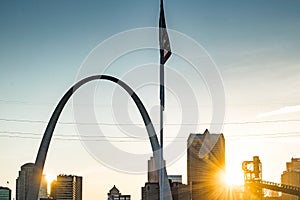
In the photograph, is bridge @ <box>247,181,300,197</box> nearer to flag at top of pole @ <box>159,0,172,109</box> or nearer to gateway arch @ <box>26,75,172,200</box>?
gateway arch @ <box>26,75,172,200</box>

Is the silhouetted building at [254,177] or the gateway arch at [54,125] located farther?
the silhouetted building at [254,177]

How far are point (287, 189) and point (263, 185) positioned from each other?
327 inches

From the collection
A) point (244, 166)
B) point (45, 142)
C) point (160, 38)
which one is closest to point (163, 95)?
point (160, 38)

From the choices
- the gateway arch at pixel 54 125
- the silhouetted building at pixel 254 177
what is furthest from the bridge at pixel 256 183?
the gateway arch at pixel 54 125

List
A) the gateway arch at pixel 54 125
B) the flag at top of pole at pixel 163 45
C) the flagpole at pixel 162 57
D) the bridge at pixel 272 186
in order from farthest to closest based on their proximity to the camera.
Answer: the bridge at pixel 272 186 → the gateway arch at pixel 54 125 → the flag at top of pole at pixel 163 45 → the flagpole at pixel 162 57

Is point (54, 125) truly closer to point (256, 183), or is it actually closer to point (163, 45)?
point (163, 45)

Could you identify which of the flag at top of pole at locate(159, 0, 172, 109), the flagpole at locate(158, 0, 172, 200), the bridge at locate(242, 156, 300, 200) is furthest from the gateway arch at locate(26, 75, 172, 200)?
the bridge at locate(242, 156, 300, 200)

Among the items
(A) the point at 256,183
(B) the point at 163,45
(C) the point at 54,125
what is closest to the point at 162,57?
(B) the point at 163,45

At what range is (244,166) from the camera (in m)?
154

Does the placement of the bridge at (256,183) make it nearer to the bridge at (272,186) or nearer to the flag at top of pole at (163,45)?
the bridge at (272,186)

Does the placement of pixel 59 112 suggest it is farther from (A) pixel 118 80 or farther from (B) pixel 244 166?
(B) pixel 244 166

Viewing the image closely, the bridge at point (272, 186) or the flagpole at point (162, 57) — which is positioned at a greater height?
the flagpole at point (162, 57)

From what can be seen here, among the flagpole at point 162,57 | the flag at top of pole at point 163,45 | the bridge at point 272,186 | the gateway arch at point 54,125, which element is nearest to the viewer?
the flagpole at point 162,57

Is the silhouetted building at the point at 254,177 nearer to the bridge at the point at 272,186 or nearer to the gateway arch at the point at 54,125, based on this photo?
the bridge at the point at 272,186
